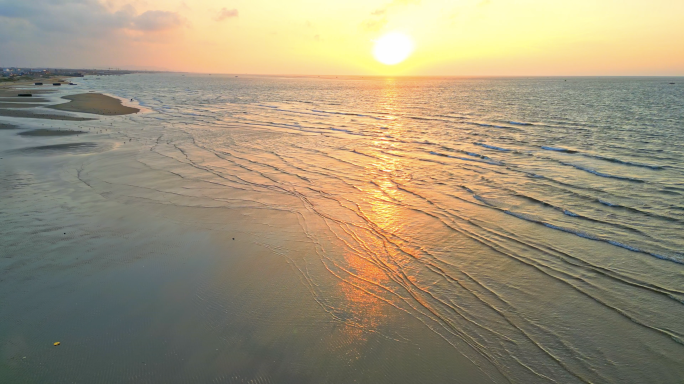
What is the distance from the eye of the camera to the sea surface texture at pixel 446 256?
607cm

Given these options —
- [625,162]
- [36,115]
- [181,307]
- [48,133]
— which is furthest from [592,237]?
[36,115]

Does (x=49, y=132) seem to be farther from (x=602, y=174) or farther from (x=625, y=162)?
(x=625, y=162)

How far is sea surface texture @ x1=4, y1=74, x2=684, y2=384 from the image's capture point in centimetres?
607

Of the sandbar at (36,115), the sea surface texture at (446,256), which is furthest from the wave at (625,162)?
the sandbar at (36,115)

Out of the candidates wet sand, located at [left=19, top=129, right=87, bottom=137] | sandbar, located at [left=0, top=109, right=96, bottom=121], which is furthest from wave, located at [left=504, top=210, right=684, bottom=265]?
sandbar, located at [left=0, top=109, right=96, bottom=121]

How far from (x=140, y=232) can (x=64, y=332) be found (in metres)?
4.47

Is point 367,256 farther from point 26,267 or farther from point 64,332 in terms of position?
point 26,267

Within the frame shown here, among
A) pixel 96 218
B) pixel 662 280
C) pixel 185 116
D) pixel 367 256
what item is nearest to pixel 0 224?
pixel 96 218

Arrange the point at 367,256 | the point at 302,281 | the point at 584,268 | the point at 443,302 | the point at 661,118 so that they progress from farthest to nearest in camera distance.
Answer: the point at 661,118 → the point at 367,256 → the point at 584,268 → the point at 302,281 → the point at 443,302

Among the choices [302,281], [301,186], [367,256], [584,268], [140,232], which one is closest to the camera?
[302,281]

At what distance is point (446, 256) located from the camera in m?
9.52

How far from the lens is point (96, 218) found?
37.6 feet

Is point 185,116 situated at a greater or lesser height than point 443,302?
greater

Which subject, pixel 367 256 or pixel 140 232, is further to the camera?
pixel 140 232
